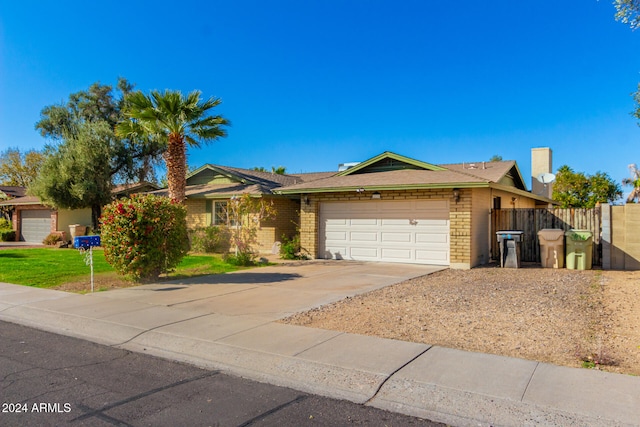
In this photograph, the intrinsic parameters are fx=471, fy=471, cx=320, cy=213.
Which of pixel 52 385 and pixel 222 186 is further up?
pixel 222 186

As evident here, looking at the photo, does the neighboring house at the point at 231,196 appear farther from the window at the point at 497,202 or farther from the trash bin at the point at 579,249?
the trash bin at the point at 579,249

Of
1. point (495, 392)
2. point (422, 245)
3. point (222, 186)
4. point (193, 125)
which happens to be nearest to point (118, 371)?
point (495, 392)

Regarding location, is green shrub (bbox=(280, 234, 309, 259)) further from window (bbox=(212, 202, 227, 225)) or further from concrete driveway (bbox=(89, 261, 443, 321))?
window (bbox=(212, 202, 227, 225))

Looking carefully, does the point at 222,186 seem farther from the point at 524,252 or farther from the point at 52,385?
the point at 52,385

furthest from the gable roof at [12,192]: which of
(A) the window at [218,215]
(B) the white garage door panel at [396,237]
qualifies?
(B) the white garage door panel at [396,237]

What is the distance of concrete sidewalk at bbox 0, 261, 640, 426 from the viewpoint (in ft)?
14.5

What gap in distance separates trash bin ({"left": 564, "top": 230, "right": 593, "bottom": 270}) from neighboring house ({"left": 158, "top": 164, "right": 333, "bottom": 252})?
10.7m

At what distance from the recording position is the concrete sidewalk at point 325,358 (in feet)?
14.5

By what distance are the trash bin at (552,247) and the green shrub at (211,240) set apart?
12660mm

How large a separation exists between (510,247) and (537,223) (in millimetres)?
2172

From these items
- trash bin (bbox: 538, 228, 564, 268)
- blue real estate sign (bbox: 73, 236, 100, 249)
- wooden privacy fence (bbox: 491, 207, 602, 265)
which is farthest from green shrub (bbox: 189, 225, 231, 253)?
trash bin (bbox: 538, 228, 564, 268)

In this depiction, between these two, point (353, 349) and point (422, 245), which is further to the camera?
point (422, 245)

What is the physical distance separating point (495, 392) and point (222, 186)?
792 inches

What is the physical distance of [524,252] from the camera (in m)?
16.6
